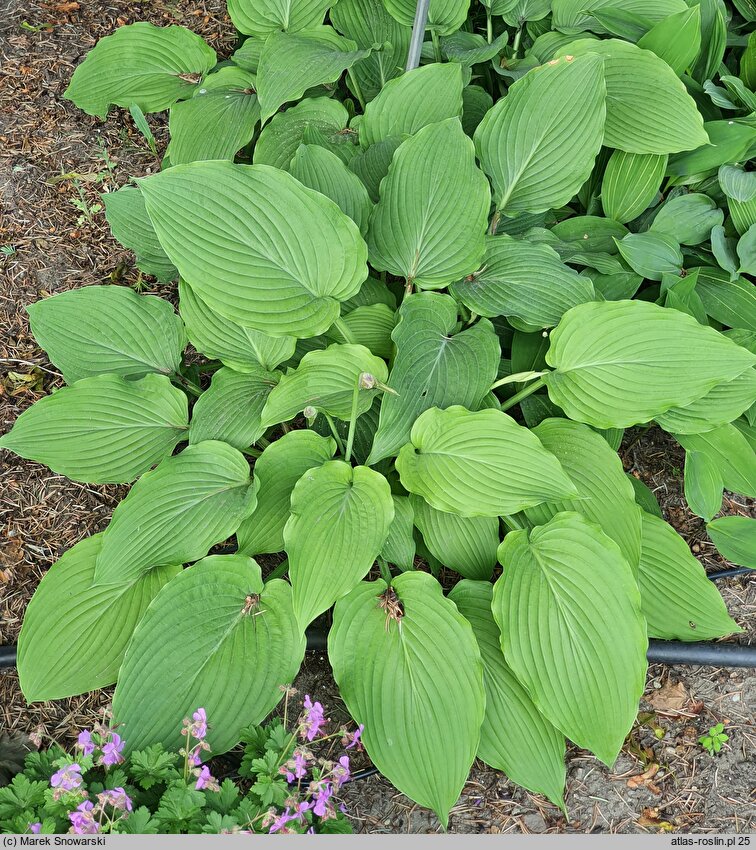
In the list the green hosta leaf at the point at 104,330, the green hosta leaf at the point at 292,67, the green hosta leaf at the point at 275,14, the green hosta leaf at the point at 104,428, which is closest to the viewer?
the green hosta leaf at the point at 104,428

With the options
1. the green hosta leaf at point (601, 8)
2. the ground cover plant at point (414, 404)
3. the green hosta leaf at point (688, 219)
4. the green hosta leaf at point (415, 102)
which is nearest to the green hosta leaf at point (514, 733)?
the ground cover plant at point (414, 404)

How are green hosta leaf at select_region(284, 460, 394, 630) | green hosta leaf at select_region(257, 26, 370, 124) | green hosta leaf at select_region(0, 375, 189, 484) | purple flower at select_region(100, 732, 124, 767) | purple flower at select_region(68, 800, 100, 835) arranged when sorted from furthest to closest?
1. green hosta leaf at select_region(257, 26, 370, 124)
2. green hosta leaf at select_region(0, 375, 189, 484)
3. green hosta leaf at select_region(284, 460, 394, 630)
4. purple flower at select_region(100, 732, 124, 767)
5. purple flower at select_region(68, 800, 100, 835)

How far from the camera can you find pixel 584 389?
1727 mm

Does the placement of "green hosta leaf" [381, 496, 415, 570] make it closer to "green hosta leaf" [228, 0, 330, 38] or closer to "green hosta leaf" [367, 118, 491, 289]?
"green hosta leaf" [367, 118, 491, 289]

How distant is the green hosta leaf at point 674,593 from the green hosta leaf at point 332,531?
0.81 m

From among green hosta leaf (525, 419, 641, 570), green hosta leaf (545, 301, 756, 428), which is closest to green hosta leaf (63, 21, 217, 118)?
green hosta leaf (545, 301, 756, 428)

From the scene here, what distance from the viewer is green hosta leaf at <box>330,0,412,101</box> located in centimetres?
227

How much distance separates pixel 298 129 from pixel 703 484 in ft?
5.52

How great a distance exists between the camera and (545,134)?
1.91 meters

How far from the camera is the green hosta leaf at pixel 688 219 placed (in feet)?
7.02

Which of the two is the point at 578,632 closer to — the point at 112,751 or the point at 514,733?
the point at 514,733

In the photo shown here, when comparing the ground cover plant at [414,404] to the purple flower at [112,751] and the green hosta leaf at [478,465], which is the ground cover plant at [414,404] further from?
the purple flower at [112,751]

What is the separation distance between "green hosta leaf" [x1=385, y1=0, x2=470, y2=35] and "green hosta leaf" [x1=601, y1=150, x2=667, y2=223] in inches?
27.8

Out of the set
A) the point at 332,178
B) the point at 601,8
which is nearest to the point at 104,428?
the point at 332,178
